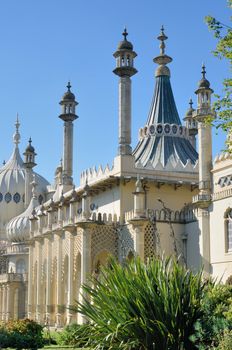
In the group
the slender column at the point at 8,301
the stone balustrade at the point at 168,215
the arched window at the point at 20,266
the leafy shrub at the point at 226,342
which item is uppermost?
the stone balustrade at the point at 168,215

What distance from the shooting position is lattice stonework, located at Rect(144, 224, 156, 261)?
2853 cm

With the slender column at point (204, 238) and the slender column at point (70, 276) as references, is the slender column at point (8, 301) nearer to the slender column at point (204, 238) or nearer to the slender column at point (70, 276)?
the slender column at point (70, 276)

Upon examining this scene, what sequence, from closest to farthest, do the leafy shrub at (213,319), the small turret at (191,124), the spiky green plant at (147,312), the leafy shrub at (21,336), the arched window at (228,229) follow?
1. the leafy shrub at (213,319)
2. the spiky green plant at (147,312)
3. the leafy shrub at (21,336)
4. the arched window at (228,229)
5. the small turret at (191,124)

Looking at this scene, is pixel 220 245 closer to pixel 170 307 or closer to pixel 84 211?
pixel 84 211

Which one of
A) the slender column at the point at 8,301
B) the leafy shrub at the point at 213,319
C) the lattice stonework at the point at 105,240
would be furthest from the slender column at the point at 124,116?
the slender column at the point at 8,301

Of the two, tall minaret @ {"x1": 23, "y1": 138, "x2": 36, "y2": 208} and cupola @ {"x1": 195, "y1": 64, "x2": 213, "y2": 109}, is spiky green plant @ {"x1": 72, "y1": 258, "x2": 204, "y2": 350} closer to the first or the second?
cupola @ {"x1": 195, "y1": 64, "x2": 213, "y2": 109}

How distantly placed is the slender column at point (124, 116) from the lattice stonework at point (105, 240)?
377 centimetres

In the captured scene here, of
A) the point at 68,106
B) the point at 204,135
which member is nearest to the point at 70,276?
the point at 204,135

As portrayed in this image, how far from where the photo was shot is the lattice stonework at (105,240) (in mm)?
29656

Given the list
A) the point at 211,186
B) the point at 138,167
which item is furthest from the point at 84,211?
the point at 211,186

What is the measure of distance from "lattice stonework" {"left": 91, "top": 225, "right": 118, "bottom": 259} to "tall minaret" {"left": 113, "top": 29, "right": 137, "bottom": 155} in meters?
3.71

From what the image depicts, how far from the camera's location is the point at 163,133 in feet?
115

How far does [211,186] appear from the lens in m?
27.8

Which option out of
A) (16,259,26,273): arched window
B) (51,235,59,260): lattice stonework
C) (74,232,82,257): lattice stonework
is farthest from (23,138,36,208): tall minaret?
(74,232,82,257): lattice stonework
